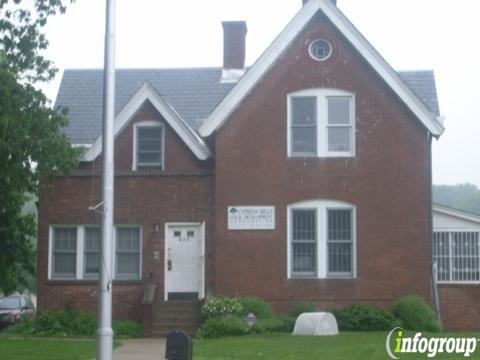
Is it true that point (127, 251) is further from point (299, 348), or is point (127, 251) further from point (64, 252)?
point (299, 348)

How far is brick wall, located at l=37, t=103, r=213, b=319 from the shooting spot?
1064 inches

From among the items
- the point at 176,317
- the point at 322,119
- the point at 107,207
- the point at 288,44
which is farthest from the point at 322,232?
the point at 107,207

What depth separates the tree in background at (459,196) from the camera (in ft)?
375

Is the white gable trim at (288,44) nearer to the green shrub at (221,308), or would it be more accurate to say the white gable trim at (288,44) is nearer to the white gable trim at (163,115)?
the white gable trim at (163,115)

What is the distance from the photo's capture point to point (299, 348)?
64.4ft

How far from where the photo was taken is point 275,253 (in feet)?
85.9

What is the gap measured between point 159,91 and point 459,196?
105 metres

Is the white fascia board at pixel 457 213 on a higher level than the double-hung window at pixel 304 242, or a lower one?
higher

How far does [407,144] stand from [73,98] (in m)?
11.1

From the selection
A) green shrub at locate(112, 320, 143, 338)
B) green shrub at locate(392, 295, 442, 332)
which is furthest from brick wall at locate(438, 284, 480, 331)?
green shrub at locate(112, 320, 143, 338)

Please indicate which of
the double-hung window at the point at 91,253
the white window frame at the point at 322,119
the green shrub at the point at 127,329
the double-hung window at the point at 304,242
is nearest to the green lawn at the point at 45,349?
the green shrub at the point at 127,329

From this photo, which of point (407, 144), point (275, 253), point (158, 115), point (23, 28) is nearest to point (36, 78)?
point (23, 28)

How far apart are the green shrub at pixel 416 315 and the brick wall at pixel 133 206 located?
547 centimetres

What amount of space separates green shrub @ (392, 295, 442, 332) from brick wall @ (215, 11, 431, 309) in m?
0.71
